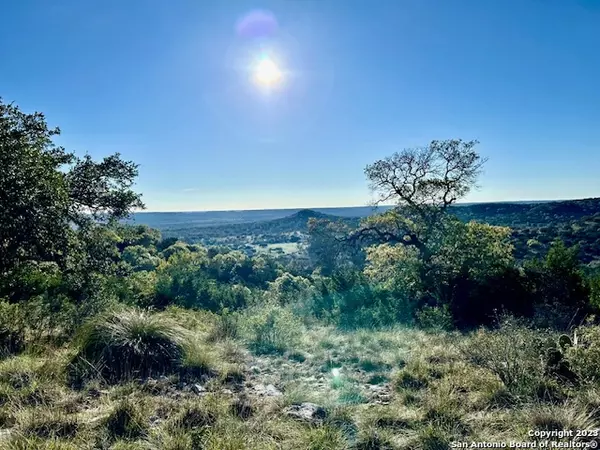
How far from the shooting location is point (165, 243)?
196 ft

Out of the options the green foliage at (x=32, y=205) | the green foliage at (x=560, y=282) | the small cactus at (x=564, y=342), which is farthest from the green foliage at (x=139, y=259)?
the small cactus at (x=564, y=342)

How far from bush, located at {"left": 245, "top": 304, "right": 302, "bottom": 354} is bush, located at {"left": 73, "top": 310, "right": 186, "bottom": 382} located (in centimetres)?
155

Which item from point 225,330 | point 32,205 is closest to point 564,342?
point 225,330

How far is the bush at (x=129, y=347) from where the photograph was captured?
461 centimetres

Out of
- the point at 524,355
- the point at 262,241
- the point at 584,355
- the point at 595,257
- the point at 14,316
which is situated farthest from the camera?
the point at 262,241

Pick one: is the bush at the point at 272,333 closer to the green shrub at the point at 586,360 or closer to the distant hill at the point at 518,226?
the green shrub at the point at 586,360

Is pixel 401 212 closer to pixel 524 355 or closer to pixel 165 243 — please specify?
pixel 524 355

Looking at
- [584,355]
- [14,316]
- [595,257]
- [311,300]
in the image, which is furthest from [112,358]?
[595,257]

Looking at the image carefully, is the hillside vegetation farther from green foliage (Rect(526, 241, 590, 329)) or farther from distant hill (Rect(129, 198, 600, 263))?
distant hill (Rect(129, 198, 600, 263))

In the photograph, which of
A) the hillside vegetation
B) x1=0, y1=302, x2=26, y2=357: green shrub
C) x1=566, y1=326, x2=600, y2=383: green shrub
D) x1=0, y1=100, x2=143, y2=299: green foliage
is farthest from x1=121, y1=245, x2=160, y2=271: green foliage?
x1=566, y1=326, x2=600, y2=383: green shrub

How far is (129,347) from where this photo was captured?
4887 mm

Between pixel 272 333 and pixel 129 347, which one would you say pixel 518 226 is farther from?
pixel 129 347

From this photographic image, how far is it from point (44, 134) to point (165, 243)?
176 feet

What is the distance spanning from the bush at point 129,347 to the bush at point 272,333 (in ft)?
5.07
